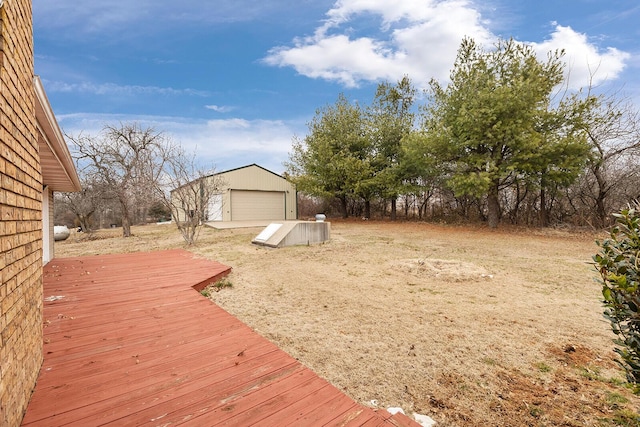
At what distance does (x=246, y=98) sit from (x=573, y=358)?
15109mm

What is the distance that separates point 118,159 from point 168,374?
542 inches

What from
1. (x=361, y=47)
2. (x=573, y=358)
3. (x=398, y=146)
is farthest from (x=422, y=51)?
(x=573, y=358)

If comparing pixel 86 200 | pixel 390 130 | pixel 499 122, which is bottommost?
pixel 86 200

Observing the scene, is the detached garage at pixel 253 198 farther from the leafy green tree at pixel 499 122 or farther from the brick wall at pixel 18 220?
the brick wall at pixel 18 220

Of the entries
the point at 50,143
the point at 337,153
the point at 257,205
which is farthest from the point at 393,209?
the point at 50,143

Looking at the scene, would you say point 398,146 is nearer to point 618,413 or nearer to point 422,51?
point 422,51

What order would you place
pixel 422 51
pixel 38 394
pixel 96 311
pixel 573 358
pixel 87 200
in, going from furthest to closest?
1. pixel 87 200
2. pixel 422 51
3. pixel 96 311
4. pixel 573 358
5. pixel 38 394

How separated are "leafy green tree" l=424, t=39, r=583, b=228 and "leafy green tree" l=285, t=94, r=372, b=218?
176 inches

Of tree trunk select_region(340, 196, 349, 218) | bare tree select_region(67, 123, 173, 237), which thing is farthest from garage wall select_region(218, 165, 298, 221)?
bare tree select_region(67, 123, 173, 237)

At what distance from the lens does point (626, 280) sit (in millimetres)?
1295

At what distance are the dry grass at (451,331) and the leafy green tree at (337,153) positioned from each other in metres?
8.97

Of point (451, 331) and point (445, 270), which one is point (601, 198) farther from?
point (451, 331)

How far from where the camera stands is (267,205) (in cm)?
1825

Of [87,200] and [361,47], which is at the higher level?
[361,47]
